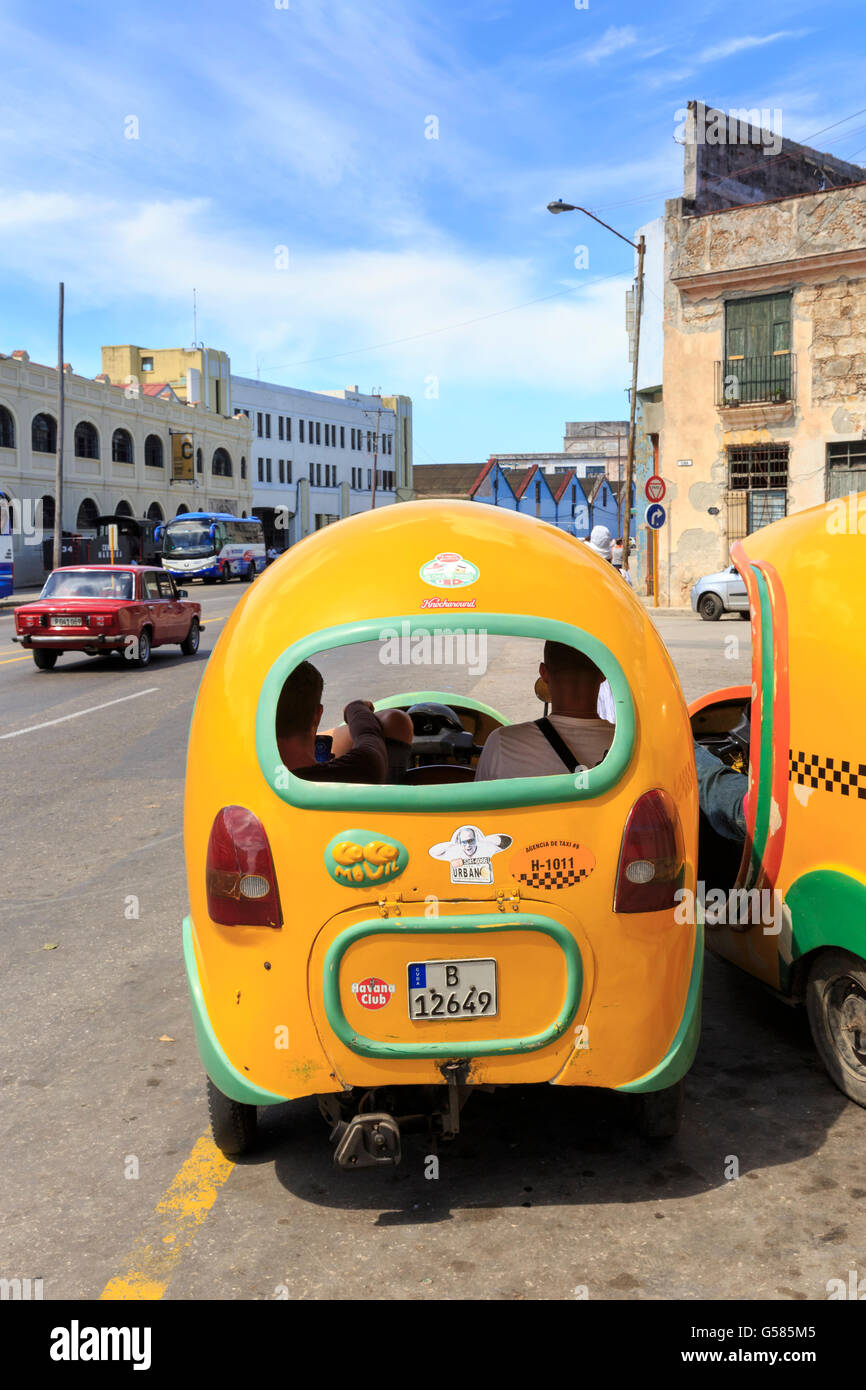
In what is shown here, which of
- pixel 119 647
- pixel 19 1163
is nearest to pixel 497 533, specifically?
pixel 19 1163

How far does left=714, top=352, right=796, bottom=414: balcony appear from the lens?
1164 inches

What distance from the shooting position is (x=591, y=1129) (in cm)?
379

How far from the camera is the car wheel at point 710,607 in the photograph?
26.9 meters

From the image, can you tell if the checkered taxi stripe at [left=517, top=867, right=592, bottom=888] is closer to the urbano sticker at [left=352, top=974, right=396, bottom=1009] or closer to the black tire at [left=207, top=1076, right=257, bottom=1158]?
the urbano sticker at [left=352, top=974, right=396, bottom=1009]

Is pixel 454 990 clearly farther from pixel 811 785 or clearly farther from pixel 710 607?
pixel 710 607

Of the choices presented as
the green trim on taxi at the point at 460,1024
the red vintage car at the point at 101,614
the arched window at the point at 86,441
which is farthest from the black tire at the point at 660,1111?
the arched window at the point at 86,441

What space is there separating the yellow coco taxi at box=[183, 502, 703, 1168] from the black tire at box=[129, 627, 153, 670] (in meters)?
15.7

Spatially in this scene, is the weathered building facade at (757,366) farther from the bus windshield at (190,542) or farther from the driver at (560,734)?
the driver at (560,734)

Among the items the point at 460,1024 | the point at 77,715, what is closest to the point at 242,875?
the point at 460,1024

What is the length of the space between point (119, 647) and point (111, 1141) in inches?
593

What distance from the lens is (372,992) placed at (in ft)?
10.6

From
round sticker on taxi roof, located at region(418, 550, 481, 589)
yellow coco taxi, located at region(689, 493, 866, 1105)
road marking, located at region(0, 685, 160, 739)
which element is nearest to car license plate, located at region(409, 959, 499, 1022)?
round sticker on taxi roof, located at region(418, 550, 481, 589)

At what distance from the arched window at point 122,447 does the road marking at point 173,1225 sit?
55352 millimetres

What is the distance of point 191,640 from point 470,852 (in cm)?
1813
